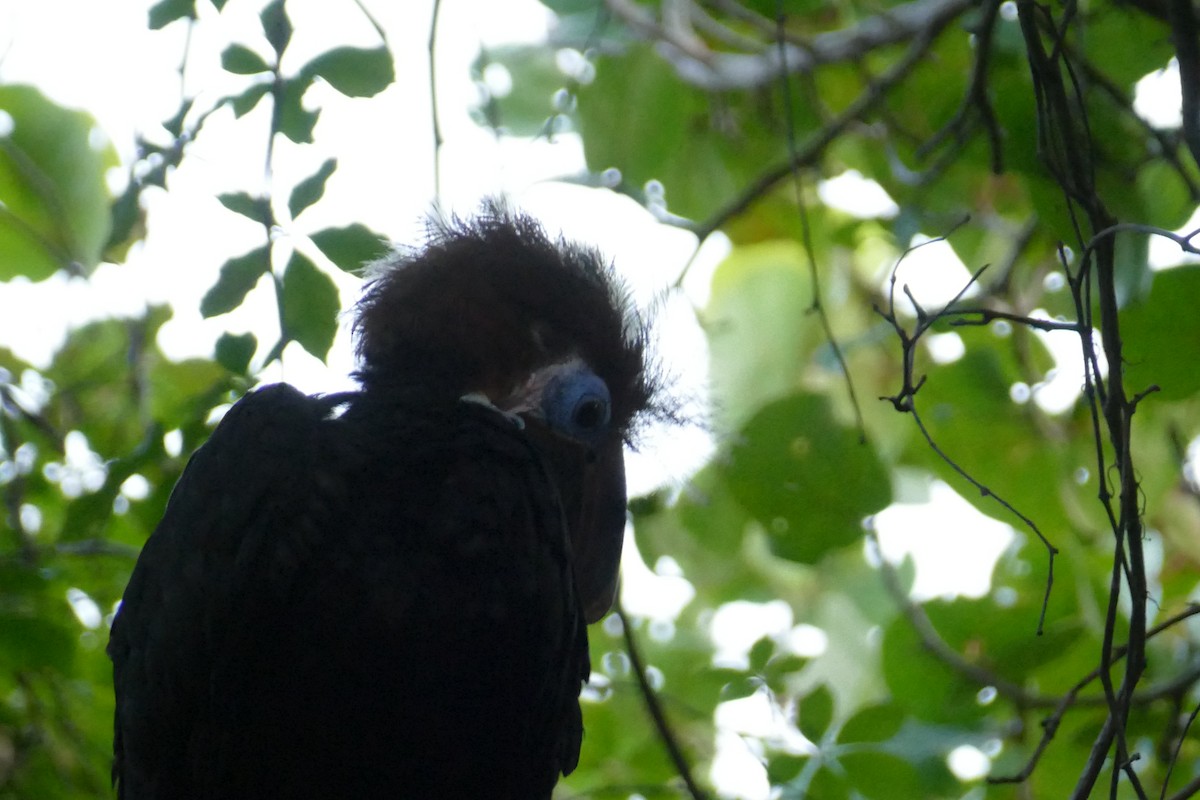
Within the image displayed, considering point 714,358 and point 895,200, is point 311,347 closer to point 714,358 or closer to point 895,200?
point 714,358

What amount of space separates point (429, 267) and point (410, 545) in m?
0.79

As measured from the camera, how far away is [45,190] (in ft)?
10.3

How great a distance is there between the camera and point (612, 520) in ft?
8.15

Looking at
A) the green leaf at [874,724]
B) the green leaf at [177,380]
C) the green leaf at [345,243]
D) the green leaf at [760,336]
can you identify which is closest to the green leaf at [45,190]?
the green leaf at [177,380]

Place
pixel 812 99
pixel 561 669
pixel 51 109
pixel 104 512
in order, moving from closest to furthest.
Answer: pixel 561 669 < pixel 104 512 < pixel 51 109 < pixel 812 99

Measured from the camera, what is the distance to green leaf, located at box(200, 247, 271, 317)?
6.68 feet

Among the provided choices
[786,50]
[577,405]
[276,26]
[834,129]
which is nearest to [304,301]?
[276,26]

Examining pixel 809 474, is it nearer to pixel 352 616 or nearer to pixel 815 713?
pixel 815 713

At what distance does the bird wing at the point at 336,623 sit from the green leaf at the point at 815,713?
797 mm

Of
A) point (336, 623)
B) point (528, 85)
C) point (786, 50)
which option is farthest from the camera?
point (528, 85)

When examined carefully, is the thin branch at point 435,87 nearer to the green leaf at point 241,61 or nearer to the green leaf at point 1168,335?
the green leaf at point 241,61

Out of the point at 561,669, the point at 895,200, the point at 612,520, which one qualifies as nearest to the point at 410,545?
the point at 561,669

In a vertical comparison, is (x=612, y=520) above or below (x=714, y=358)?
below

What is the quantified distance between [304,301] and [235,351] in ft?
0.51
